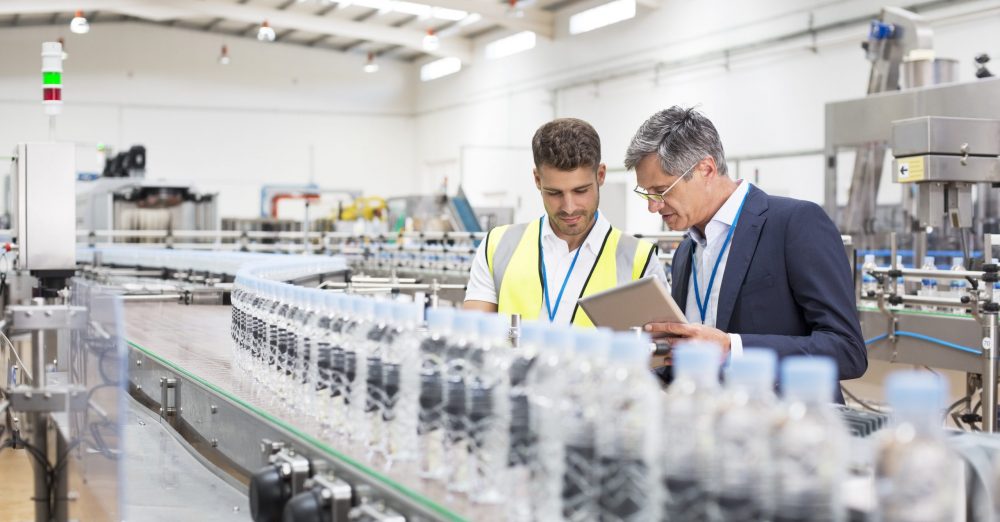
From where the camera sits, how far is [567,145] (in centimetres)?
216

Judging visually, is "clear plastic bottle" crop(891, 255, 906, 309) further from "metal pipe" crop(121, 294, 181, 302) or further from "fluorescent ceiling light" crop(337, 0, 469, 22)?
"fluorescent ceiling light" crop(337, 0, 469, 22)

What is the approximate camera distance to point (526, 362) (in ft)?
3.91

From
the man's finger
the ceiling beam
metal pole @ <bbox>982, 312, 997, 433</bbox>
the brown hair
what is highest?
the ceiling beam

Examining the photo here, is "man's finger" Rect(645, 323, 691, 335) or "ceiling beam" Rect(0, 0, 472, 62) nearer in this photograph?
"man's finger" Rect(645, 323, 691, 335)

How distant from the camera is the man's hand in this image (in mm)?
1708

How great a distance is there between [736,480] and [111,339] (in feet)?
4.16

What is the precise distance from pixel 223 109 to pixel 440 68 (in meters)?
3.73

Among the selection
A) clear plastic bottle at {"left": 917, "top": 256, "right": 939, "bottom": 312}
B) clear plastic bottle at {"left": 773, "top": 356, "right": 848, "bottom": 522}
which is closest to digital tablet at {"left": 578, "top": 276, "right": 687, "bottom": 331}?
clear plastic bottle at {"left": 773, "top": 356, "right": 848, "bottom": 522}

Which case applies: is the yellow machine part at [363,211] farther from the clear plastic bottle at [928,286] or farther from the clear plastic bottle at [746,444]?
the clear plastic bottle at [746,444]

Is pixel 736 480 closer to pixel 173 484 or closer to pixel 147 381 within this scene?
pixel 173 484

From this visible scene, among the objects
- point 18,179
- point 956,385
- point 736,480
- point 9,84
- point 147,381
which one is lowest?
point 956,385

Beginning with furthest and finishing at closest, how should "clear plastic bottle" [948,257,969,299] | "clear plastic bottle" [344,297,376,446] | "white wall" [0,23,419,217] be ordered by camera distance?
"white wall" [0,23,419,217]
"clear plastic bottle" [948,257,969,299]
"clear plastic bottle" [344,297,376,446]

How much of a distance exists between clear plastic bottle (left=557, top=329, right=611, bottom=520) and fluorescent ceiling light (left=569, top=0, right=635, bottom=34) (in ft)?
38.0

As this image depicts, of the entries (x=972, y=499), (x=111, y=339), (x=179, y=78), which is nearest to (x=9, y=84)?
(x=179, y=78)
